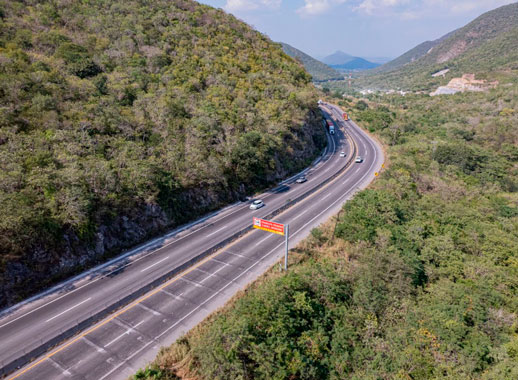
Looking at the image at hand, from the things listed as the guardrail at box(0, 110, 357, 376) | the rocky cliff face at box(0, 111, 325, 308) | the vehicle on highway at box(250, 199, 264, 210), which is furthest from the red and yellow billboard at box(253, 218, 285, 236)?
the rocky cliff face at box(0, 111, 325, 308)

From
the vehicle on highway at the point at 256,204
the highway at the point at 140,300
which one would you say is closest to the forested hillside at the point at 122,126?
the highway at the point at 140,300

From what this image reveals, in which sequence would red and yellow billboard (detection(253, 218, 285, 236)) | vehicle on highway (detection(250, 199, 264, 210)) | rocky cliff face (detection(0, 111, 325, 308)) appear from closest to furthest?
rocky cliff face (detection(0, 111, 325, 308))
red and yellow billboard (detection(253, 218, 285, 236))
vehicle on highway (detection(250, 199, 264, 210))

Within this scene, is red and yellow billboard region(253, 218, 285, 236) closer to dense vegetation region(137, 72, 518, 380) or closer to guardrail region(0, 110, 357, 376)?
dense vegetation region(137, 72, 518, 380)

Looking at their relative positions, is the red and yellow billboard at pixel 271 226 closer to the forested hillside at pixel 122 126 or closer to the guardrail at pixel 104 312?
the guardrail at pixel 104 312

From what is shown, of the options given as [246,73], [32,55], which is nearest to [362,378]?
[32,55]

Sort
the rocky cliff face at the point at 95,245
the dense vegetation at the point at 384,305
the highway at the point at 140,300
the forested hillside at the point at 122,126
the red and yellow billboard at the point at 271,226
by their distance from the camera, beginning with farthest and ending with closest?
the red and yellow billboard at the point at 271,226
the forested hillside at the point at 122,126
the rocky cliff face at the point at 95,245
the highway at the point at 140,300
the dense vegetation at the point at 384,305

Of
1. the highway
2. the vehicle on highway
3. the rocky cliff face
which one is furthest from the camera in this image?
the vehicle on highway
